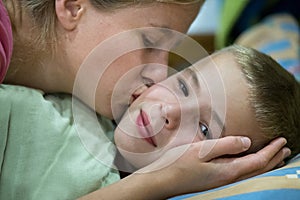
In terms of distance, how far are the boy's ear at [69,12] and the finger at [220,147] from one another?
0.29 meters

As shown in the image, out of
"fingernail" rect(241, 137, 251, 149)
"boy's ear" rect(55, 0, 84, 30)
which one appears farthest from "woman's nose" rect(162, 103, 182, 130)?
"boy's ear" rect(55, 0, 84, 30)

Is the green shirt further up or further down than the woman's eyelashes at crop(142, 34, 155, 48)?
further down

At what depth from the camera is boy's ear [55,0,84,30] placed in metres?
0.87

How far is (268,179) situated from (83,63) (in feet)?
1.17

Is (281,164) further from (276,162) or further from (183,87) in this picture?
(183,87)

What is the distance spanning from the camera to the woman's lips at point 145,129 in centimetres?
86

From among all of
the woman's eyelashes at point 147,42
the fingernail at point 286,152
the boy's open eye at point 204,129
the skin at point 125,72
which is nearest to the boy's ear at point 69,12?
the skin at point 125,72

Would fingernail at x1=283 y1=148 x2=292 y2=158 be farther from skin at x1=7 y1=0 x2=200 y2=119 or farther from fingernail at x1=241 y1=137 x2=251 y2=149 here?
skin at x1=7 y1=0 x2=200 y2=119

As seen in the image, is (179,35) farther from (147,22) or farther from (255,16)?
(255,16)

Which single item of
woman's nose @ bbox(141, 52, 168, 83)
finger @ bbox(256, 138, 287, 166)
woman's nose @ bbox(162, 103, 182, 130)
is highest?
woman's nose @ bbox(141, 52, 168, 83)

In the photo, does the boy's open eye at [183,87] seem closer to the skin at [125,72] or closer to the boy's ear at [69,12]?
the skin at [125,72]

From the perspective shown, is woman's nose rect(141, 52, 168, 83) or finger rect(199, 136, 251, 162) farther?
woman's nose rect(141, 52, 168, 83)

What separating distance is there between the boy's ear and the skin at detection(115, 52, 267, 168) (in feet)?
0.55

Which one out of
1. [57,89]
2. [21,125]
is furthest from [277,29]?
[21,125]
